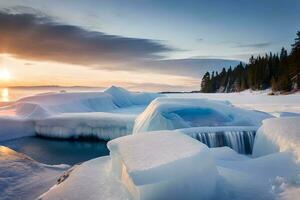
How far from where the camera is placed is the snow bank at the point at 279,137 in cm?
696

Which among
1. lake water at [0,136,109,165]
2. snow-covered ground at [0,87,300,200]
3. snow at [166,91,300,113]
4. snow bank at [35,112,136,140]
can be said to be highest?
snow-covered ground at [0,87,300,200]

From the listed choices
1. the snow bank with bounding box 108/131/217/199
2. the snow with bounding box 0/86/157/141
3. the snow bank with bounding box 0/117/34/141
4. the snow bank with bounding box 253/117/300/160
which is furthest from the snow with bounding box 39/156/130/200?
the snow bank with bounding box 0/117/34/141

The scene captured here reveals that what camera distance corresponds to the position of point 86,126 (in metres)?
19.1

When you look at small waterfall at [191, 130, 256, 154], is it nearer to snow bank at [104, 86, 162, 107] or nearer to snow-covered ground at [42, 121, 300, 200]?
snow-covered ground at [42, 121, 300, 200]

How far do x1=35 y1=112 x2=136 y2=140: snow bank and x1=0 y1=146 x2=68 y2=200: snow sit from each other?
8007mm

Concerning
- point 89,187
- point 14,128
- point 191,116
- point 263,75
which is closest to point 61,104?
point 14,128

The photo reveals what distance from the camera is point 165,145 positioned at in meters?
5.95

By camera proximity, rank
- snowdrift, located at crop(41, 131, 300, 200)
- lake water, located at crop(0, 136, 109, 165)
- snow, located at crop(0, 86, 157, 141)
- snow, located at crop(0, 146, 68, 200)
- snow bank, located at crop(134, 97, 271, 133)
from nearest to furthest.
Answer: snowdrift, located at crop(41, 131, 300, 200) → snow, located at crop(0, 146, 68, 200) → snow bank, located at crop(134, 97, 271, 133) → lake water, located at crop(0, 136, 109, 165) → snow, located at crop(0, 86, 157, 141)

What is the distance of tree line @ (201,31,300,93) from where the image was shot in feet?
151

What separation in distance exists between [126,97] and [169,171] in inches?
1243

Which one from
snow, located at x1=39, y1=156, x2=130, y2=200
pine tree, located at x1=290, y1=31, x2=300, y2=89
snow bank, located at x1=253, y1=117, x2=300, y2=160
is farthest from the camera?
pine tree, located at x1=290, y1=31, x2=300, y2=89

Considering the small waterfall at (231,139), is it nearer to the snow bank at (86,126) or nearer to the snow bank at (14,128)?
the snow bank at (86,126)

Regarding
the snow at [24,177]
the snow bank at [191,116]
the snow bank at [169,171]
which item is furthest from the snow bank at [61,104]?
the snow bank at [169,171]

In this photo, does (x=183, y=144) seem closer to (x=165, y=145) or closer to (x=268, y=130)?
(x=165, y=145)
